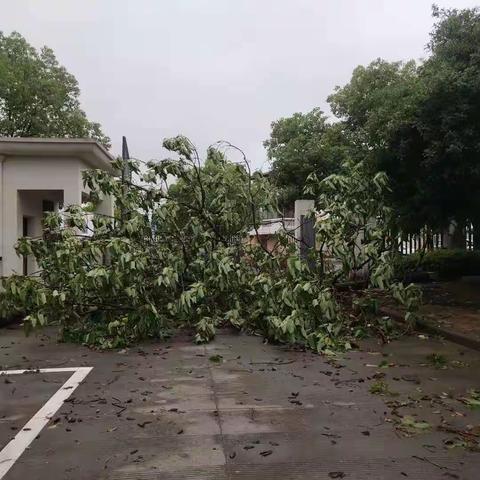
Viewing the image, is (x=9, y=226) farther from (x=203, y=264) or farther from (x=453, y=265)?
(x=453, y=265)

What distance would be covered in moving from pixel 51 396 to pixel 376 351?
4.59 m

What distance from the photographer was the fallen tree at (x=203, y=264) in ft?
30.9

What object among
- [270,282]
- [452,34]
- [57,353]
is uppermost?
[452,34]

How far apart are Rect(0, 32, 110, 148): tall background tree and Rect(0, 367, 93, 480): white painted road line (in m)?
25.8

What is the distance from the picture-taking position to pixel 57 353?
899cm

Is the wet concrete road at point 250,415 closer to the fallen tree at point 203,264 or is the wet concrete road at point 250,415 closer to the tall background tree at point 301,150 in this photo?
the fallen tree at point 203,264

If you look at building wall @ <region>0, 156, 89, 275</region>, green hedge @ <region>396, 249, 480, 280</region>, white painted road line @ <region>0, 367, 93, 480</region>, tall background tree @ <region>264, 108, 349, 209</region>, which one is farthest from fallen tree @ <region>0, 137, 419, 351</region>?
tall background tree @ <region>264, 108, 349, 209</region>

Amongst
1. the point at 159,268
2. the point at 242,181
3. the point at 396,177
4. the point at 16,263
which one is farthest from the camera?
the point at 16,263

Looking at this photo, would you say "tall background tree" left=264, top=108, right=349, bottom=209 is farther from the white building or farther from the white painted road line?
the white painted road line

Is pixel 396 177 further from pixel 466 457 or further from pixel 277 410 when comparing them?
pixel 466 457

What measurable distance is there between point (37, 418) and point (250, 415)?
198cm

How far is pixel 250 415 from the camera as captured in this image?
5652mm

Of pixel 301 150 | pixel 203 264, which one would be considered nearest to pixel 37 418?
pixel 203 264

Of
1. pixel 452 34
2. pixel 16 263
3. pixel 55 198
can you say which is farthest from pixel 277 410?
pixel 55 198
